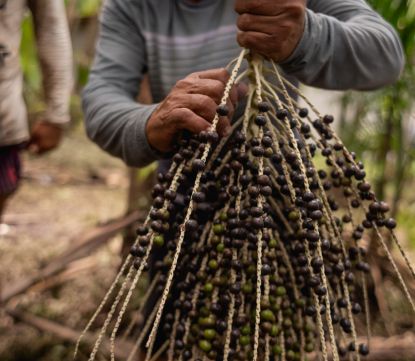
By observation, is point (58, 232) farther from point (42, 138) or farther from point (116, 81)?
point (116, 81)

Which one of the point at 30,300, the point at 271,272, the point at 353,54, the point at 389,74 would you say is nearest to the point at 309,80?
the point at 353,54

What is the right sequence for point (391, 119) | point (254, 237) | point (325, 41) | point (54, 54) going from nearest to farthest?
point (254, 237) → point (325, 41) → point (54, 54) → point (391, 119)

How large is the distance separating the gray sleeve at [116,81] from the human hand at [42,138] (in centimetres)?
94

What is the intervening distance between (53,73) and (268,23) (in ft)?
5.18

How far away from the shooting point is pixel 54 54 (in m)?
2.25

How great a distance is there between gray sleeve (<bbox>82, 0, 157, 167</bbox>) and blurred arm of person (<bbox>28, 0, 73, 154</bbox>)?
2.67ft

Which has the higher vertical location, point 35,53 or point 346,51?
point 346,51

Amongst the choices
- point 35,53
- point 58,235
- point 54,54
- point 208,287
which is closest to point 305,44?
point 208,287

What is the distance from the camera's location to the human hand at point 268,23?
950 millimetres

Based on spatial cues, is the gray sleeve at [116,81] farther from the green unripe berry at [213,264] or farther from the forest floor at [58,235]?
the forest floor at [58,235]

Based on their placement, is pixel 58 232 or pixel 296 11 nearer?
pixel 296 11

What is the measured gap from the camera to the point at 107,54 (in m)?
1.42

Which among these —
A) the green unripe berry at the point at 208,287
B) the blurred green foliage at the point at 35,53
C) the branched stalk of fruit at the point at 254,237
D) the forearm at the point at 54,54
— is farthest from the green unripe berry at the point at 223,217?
the blurred green foliage at the point at 35,53

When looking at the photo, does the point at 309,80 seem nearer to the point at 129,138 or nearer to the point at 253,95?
the point at 253,95
